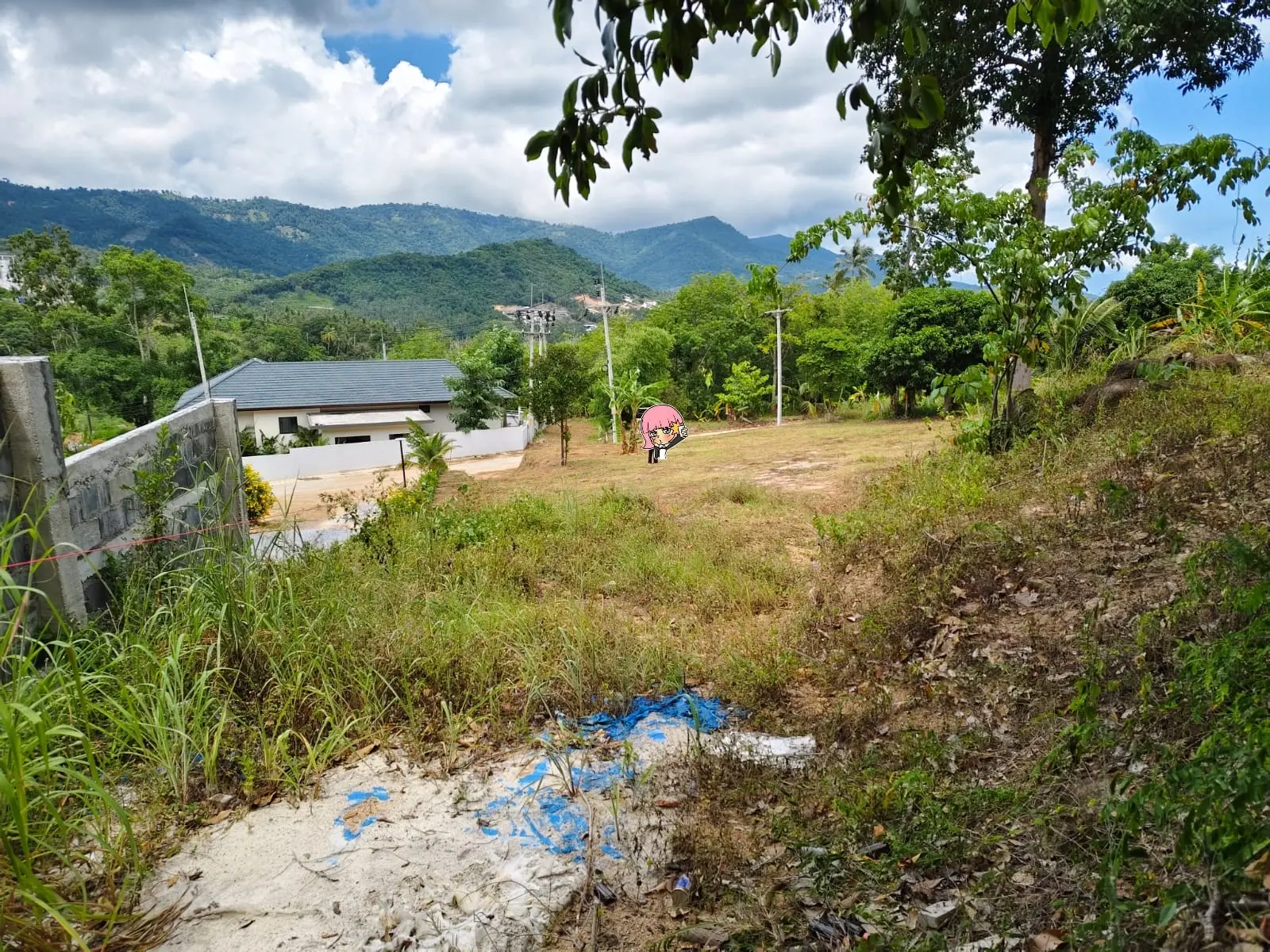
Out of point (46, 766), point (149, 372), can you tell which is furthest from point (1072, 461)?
point (149, 372)

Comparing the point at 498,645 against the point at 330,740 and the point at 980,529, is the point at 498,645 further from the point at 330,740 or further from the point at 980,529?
the point at 980,529

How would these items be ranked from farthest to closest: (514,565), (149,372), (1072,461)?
(149,372) < (514,565) < (1072,461)

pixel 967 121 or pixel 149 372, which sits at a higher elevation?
pixel 967 121

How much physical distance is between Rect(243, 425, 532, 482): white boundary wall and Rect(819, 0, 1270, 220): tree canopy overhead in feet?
63.2

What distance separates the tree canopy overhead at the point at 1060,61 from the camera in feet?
26.2

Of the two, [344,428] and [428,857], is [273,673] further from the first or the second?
[344,428]

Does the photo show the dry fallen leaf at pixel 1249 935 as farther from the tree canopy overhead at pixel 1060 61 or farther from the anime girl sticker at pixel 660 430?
the anime girl sticker at pixel 660 430

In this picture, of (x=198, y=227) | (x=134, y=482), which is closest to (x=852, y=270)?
(x=134, y=482)

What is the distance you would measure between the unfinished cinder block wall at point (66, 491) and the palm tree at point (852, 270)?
1447 inches

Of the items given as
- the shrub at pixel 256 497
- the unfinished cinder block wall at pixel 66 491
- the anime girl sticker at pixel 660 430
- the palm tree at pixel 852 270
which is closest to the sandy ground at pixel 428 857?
the unfinished cinder block wall at pixel 66 491

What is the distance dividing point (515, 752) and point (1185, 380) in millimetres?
6379

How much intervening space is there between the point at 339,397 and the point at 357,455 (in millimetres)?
5797

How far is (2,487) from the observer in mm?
3240

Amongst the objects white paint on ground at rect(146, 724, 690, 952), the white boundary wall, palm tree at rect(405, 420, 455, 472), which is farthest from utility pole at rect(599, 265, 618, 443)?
white paint on ground at rect(146, 724, 690, 952)
